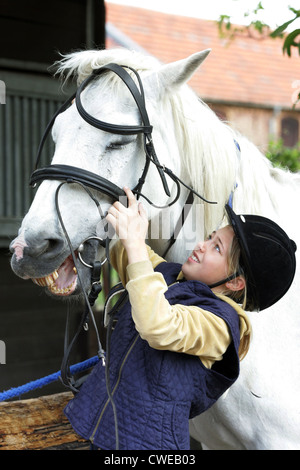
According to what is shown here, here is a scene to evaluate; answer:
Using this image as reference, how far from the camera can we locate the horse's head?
136cm

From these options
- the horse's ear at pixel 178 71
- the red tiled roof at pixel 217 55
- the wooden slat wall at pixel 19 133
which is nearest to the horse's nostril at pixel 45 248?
the horse's ear at pixel 178 71

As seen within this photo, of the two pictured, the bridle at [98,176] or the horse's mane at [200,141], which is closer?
the bridle at [98,176]

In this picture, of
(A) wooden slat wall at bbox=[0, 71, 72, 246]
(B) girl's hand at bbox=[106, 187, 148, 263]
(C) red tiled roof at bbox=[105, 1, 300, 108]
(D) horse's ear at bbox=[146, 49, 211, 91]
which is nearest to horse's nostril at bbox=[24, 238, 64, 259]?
(B) girl's hand at bbox=[106, 187, 148, 263]

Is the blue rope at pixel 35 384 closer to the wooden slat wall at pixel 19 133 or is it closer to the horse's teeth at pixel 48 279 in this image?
the horse's teeth at pixel 48 279

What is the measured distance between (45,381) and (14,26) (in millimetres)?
2744

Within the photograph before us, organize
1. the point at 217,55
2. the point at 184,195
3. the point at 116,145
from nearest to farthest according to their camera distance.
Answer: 1. the point at 116,145
2. the point at 184,195
3. the point at 217,55

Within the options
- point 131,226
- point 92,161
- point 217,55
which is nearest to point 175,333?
point 131,226

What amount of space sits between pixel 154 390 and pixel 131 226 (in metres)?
0.43

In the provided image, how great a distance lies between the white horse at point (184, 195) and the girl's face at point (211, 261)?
23 centimetres

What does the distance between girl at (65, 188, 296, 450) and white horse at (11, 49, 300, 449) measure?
0.14 metres

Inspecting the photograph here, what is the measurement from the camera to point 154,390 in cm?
130

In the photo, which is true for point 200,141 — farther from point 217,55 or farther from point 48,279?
point 217,55

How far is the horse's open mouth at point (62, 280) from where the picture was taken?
4.66ft

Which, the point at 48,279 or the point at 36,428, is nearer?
the point at 48,279
